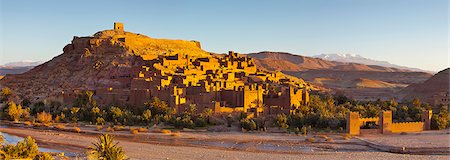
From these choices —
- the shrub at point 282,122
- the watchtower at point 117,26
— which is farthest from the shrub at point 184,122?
the watchtower at point 117,26

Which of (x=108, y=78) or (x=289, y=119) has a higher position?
(x=108, y=78)

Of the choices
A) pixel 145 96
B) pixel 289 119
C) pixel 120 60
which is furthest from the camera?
pixel 120 60

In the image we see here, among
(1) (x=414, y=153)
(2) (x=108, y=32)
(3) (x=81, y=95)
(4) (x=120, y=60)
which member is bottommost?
(1) (x=414, y=153)

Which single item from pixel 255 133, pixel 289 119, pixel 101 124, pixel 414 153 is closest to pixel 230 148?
pixel 255 133

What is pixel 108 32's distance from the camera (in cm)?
4012

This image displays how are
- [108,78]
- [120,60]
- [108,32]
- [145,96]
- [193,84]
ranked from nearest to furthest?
[145,96], [193,84], [108,78], [120,60], [108,32]

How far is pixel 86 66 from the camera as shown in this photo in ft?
109

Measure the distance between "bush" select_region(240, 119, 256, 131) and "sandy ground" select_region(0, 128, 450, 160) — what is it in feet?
2.80

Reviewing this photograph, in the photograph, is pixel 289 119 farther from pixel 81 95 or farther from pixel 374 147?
pixel 81 95

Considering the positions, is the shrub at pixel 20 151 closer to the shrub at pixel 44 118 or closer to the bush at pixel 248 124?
the bush at pixel 248 124

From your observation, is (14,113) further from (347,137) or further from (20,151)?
(347,137)

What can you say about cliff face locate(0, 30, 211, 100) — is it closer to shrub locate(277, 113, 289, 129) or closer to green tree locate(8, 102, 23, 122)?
green tree locate(8, 102, 23, 122)

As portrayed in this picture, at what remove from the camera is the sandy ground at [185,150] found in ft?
54.9

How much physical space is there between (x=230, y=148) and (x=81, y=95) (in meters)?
12.2
